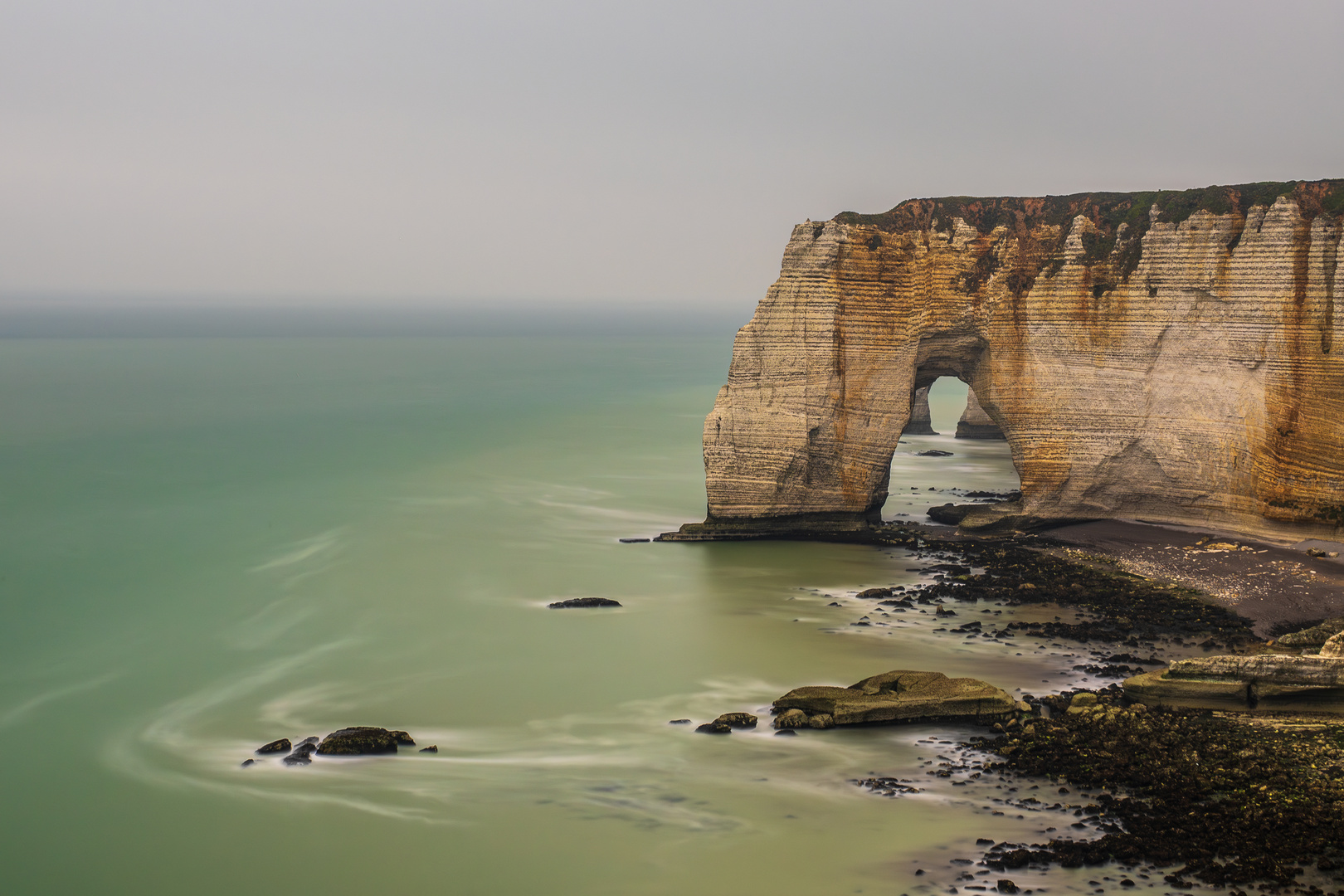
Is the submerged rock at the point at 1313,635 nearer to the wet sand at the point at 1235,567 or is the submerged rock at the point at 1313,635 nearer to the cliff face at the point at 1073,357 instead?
the wet sand at the point at 1235,567

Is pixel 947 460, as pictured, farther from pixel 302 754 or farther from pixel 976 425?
pixel 302 754

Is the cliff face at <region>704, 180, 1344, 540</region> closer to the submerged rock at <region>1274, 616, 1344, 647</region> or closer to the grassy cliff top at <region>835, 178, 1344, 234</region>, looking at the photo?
the grassy cliff top at <region>835, 178, 1344, 234</region>

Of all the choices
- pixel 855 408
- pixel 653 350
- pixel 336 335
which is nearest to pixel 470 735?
pixel 855 408

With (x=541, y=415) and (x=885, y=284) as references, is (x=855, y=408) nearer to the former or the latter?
(x=885, y=284)

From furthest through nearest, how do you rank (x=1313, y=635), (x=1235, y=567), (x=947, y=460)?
(x=947, y=460) < (x=1235, y=567) < (x=1313, y=635)

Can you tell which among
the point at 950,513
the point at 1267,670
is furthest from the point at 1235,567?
the point at 950,513

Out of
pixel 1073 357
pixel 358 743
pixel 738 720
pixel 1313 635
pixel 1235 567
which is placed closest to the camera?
pixel 358 743
